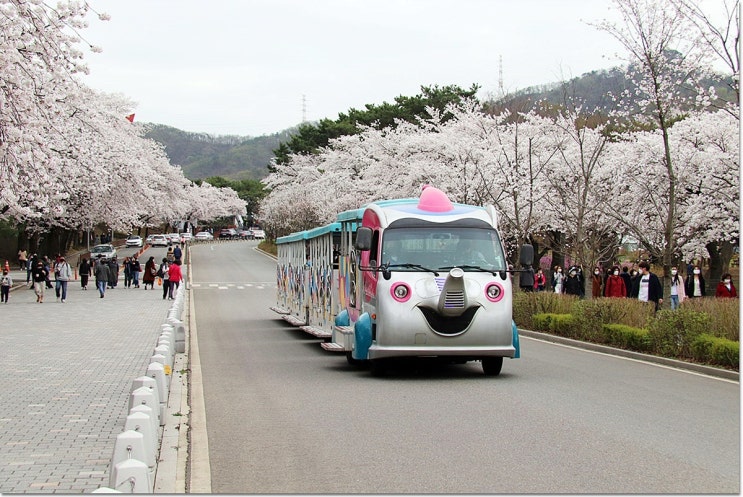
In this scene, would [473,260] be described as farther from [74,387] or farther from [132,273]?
[132,273]

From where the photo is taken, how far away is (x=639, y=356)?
17016 millimetres

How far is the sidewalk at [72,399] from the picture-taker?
7.70 m

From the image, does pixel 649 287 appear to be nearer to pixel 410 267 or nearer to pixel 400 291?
pixel 410 267

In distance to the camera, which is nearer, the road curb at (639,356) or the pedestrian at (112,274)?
the road curb at (639,356)

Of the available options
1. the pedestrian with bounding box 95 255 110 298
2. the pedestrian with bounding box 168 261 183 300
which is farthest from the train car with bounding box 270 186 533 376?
the pedestrian with bounding box 95 255 110 298

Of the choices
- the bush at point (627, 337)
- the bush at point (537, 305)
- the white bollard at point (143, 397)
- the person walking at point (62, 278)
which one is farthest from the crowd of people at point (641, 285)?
the person walking at point (62, 278)

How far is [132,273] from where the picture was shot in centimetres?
4756

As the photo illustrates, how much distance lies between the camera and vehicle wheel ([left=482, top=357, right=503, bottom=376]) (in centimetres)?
1435

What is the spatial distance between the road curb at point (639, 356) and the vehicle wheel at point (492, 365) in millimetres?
3397

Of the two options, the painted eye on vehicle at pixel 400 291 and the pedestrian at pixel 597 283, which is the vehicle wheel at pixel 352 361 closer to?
the painted eye on vehicle at pixel 400 291

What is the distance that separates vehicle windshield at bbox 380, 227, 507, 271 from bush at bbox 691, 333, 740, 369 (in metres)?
3.84

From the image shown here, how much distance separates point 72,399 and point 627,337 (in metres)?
10.9

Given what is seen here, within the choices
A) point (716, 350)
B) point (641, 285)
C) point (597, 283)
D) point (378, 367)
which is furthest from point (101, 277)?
point (716, 350)

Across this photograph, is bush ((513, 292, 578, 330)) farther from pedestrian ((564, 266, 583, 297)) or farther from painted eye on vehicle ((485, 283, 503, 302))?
painted eye on vehicle ((485, 283, 503, 302))
